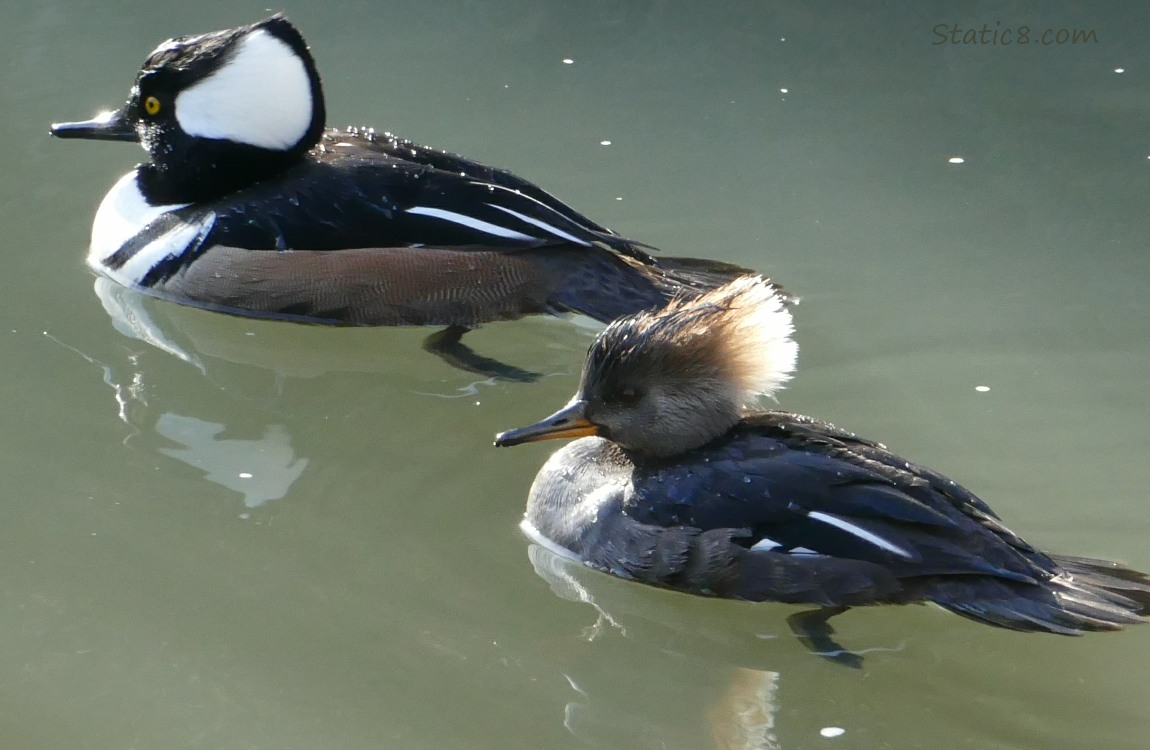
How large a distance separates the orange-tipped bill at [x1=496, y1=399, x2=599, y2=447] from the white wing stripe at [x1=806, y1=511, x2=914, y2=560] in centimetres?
88

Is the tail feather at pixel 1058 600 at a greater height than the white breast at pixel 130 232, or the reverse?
the white breast at pixel 130 232

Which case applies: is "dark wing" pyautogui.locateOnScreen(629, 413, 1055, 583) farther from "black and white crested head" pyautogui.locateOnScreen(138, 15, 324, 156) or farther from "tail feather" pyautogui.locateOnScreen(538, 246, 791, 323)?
"black and white crested head" pyautogui.locateOnScreen(138, 15, 324, 156)

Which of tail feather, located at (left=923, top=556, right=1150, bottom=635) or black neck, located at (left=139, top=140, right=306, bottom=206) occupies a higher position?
black neck, located at (left=139, top=140, right=306, bottom=206)

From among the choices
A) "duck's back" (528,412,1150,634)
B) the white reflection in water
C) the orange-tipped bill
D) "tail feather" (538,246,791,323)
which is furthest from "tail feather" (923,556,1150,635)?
the white reflection in water

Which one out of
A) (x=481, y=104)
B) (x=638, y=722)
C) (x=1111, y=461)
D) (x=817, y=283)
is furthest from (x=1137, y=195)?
(x=638, y=722)

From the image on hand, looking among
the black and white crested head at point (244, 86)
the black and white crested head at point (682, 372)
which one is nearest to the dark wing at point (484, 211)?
the black and white crested head at point (244, 86)

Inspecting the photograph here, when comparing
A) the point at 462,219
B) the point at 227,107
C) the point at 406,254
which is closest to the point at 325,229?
the point at 406,254

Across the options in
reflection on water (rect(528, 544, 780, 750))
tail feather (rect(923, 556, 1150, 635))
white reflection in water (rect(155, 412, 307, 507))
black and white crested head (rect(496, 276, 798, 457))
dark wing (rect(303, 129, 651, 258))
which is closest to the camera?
reflection on water (rect(528, 544, 780, 750))

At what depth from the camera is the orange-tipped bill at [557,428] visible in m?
4.84

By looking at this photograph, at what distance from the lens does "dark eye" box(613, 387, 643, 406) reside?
4.81 metres

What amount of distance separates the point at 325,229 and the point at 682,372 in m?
2.26

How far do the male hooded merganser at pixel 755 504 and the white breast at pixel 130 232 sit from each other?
246 centimetres

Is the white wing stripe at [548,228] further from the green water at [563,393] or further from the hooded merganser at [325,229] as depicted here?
the green water at [563,393]

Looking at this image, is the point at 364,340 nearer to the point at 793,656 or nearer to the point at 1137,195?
the point at 793,656
